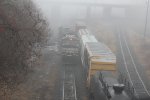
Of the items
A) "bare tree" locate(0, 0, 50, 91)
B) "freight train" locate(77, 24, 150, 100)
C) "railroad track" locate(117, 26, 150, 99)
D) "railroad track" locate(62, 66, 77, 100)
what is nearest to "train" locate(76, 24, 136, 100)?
"freight train" locate(77, 24, 150, 100)

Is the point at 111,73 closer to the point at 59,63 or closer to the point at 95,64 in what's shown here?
the point at 95,64

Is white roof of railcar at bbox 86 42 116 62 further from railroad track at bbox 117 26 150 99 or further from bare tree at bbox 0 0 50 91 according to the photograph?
bare tree at bbox 0 0 50 91

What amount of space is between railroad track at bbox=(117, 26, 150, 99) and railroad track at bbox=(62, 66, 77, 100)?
5806 mm

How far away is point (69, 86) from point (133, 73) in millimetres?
10667

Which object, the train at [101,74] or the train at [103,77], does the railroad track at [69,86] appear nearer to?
the train at [101,74]

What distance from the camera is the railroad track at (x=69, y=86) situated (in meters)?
29.2

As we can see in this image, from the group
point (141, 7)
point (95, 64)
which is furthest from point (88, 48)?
point (141, 7)

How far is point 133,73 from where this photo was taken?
39938 millimetres

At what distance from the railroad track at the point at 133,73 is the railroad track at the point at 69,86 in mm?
5806

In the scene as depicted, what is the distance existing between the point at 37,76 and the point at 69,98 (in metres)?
8.09

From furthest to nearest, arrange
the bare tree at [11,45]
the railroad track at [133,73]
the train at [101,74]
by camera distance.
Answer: the railroad track at [133,73]
the bare tree at [11,45]
the train at [101,74]

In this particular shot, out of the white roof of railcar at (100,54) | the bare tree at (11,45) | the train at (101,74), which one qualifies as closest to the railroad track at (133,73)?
the train at (101,74)

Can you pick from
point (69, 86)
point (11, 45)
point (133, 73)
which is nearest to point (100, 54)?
point (69, 86)

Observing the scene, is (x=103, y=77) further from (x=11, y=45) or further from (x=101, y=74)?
(x=11, y=45)
